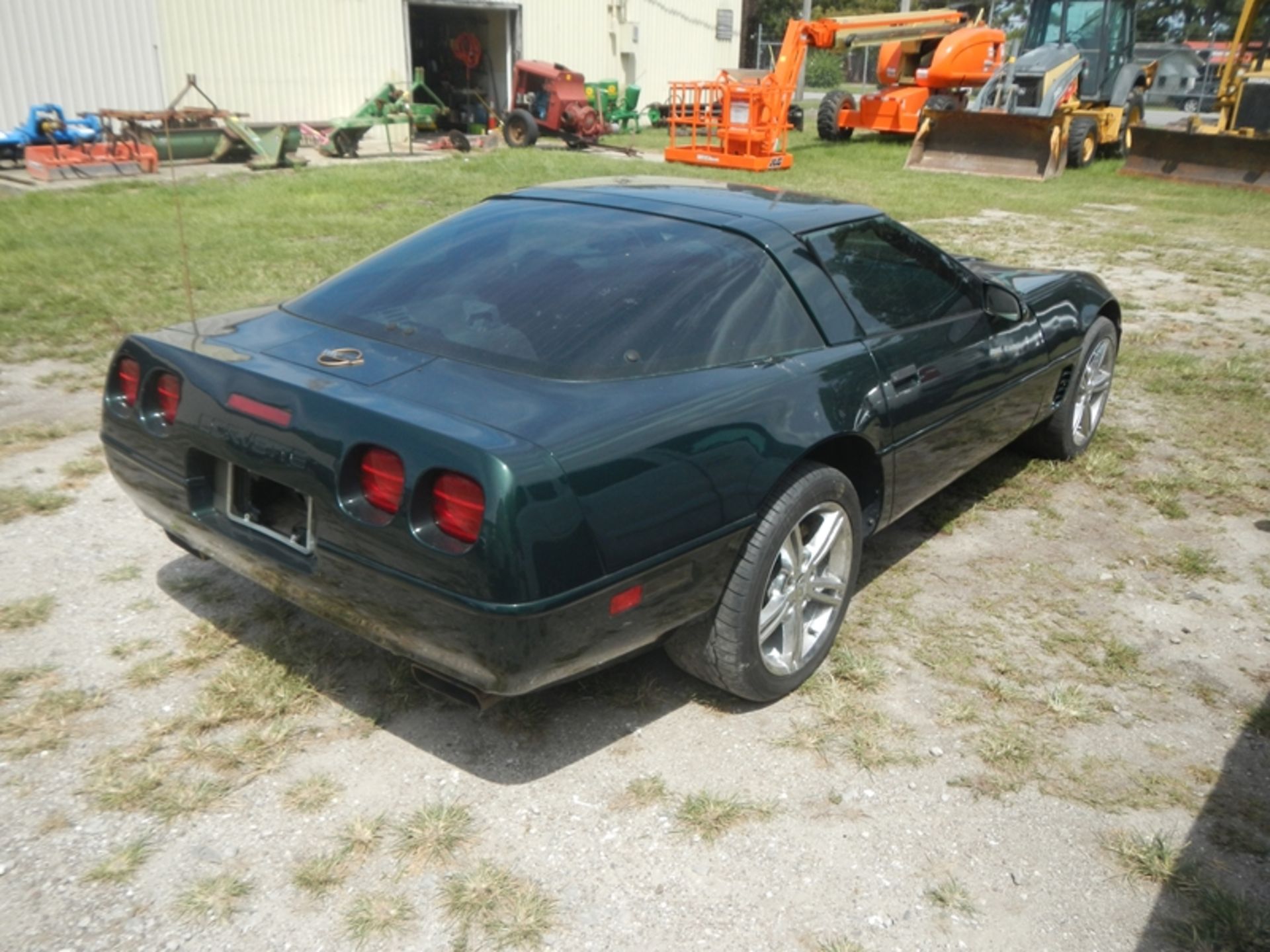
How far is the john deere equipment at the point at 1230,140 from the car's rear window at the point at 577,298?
15267 mm

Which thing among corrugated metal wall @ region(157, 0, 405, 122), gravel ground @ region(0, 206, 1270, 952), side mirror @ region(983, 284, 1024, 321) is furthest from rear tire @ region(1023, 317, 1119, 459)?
corrugated metal wall @ region(157, 0, 405, 122)

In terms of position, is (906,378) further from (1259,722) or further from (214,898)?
(214,898)

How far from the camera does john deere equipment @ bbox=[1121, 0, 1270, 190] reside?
15.6 metres

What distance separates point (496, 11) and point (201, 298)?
16.2m

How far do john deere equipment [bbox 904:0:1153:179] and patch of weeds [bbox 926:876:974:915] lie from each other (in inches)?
621

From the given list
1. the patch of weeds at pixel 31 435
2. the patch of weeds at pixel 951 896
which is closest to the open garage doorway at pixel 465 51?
the patch of weeds at pixel 31 435

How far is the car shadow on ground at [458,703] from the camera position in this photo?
2.95m

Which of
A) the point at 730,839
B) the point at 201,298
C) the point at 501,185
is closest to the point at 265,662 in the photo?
the point at 730,839

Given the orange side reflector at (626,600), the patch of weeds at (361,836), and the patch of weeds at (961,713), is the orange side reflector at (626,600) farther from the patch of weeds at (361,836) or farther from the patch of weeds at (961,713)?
the patch of weeds at (961,713)

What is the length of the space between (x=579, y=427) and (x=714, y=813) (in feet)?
3.43

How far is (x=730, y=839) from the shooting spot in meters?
2.67

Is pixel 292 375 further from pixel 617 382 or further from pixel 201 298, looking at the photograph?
pixel 201 298

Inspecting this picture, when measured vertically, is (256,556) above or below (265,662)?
above

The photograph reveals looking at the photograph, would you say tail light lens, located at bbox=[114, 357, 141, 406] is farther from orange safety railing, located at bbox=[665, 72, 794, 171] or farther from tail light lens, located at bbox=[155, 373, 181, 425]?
orange safety railing, located at bbox=[665, 72, 794, 171]
